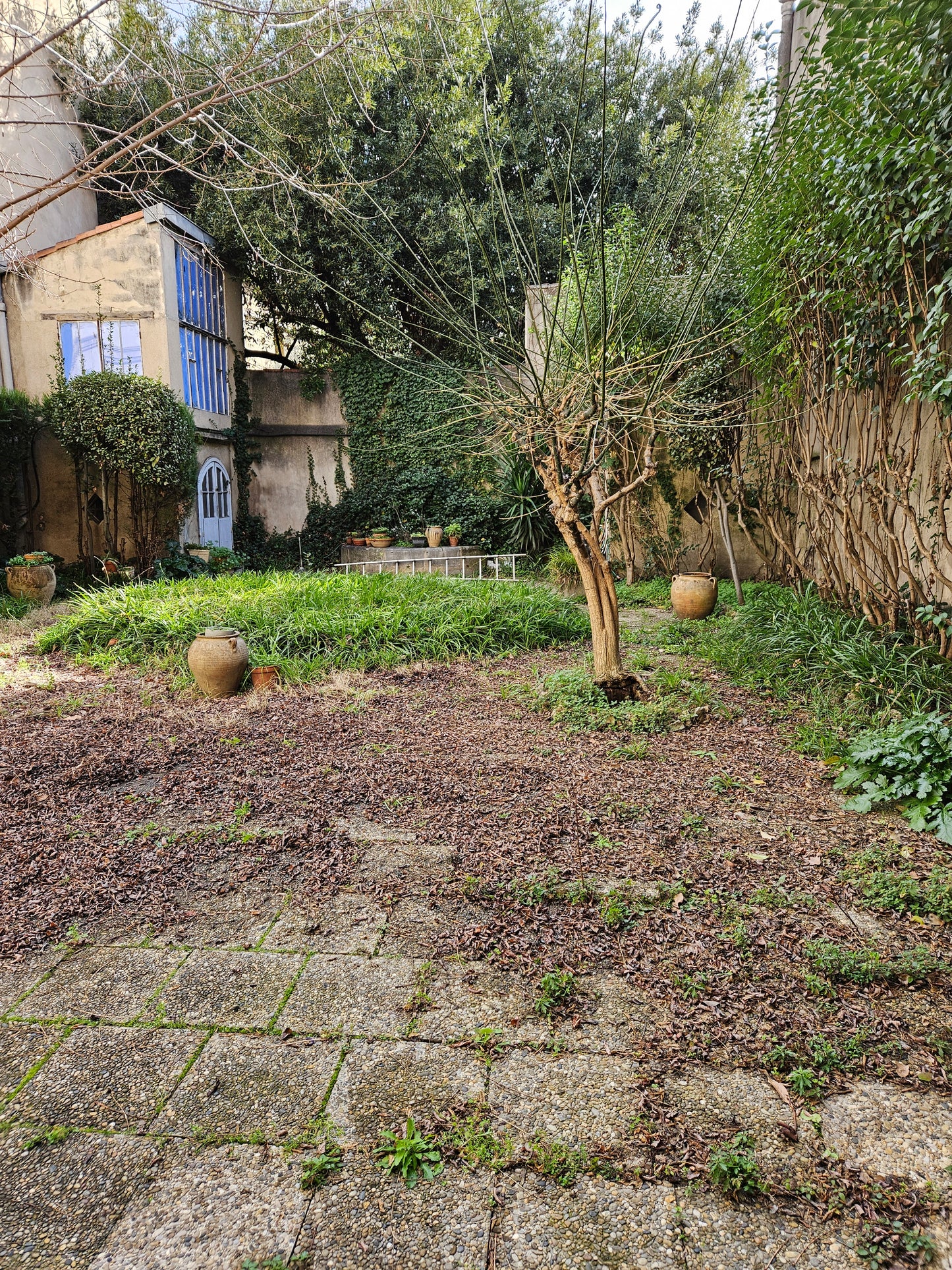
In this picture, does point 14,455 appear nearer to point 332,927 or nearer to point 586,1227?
point 332,927

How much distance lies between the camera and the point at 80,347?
9422 millimetres

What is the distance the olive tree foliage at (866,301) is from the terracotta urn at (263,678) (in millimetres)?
3590

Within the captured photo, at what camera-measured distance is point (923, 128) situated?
3.34 metres

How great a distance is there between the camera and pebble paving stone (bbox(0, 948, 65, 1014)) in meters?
2.02

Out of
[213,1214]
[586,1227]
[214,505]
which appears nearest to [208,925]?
[213,1214]

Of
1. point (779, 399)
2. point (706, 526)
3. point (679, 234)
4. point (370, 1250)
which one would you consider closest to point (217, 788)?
point (370, 1250)

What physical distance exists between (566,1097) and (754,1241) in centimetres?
44

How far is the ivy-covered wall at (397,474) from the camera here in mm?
11641

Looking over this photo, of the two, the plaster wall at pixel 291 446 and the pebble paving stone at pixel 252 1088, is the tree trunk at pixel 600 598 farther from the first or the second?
the plaster wall at pixel 291 446

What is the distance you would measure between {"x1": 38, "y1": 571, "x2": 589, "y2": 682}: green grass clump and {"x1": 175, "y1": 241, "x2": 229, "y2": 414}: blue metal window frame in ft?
15.4

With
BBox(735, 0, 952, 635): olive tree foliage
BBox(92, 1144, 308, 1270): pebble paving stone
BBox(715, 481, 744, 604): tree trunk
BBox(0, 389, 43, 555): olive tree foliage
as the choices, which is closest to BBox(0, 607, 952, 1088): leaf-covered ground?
BBox(92, 1144, 308, 1270): pebble paving stone

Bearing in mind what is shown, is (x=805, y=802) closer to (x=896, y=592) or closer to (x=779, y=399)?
(x=896, y=592)

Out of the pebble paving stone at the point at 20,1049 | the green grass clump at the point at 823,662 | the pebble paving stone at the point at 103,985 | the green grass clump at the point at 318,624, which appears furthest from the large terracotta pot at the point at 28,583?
the pebble paving stone at the point at 20,1049

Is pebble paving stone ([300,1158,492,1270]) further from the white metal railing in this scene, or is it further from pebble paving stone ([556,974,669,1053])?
the white metal railing
